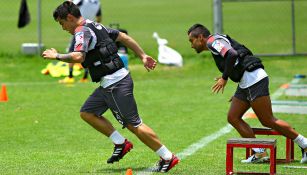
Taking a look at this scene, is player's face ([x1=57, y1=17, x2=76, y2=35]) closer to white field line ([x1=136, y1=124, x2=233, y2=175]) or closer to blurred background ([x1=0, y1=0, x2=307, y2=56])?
white field line ([x1=136, y1=124, x2=233, y2=175])

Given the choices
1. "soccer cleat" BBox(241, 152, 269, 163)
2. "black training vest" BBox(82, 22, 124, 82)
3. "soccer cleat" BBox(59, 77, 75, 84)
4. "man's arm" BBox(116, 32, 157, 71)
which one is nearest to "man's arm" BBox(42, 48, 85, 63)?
"black training vest" BBox(82, 22, 124, 82)

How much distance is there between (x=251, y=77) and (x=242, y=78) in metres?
0.11

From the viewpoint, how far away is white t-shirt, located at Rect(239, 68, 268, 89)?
1014cm

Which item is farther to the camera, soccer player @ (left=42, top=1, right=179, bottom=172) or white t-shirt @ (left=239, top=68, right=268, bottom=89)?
white t-shirt @ (left=239, top=68, right=268, bottom=89)

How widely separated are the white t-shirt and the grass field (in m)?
0.96

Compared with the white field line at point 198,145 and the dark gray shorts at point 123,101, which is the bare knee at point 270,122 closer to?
the white field line at point 198,145

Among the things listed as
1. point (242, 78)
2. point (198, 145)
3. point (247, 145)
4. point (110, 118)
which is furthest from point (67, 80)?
point (247, 145)

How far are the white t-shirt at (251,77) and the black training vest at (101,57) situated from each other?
1.45 meters

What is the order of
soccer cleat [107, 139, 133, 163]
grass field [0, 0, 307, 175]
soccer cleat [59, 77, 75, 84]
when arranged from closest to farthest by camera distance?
soccer cleat [107, 139, 133, 163], grass field [0, 0, 307, 175], soccer cleat [59, 77, 75, 84]

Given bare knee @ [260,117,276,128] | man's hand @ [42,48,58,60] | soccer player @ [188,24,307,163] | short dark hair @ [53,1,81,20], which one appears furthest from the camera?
bare knee @ [260,117,276,128]

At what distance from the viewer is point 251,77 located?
10.2 meters

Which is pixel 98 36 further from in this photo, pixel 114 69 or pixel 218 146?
pixel 218 146

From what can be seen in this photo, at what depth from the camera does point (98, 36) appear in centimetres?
977

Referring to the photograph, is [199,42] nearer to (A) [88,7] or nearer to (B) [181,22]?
(A) [88,7]
